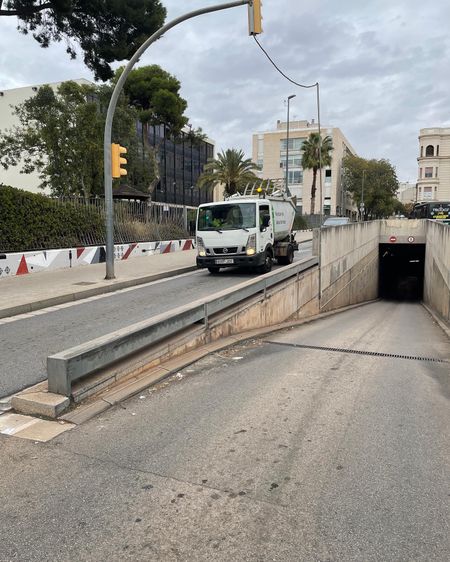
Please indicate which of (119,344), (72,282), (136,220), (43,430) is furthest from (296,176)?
(43,430)

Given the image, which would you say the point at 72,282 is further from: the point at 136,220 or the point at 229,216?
the point at 136,220

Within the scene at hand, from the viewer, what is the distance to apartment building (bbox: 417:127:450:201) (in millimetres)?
105688

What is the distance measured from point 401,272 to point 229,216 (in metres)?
41.3

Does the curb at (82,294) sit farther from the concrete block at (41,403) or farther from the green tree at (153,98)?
the green tree at (153,98)

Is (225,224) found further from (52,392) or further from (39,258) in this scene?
(52,392)

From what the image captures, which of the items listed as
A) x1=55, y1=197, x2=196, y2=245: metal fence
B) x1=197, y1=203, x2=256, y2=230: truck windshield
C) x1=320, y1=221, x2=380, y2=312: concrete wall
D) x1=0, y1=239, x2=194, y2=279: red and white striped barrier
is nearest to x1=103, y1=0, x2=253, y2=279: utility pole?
x1=0, y1=239, x2=194, y2=279: red and white striped barrier

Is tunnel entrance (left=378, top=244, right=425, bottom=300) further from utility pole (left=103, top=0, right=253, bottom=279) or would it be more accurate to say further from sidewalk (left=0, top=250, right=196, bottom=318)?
utility pole (left=103, top=0, right=253, bottom=279)

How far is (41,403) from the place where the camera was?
14.2 ft

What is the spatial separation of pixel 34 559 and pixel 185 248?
2178 centimetres

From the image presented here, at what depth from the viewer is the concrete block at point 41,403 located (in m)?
4.30

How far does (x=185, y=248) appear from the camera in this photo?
24031 millimetres

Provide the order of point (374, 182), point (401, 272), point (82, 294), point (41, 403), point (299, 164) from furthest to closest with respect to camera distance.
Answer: point (299, 164), point (374, 182), point (401, 272), point (82, 294), point (41, 403)

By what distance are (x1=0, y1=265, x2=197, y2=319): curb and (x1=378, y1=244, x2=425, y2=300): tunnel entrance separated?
89.6 feet

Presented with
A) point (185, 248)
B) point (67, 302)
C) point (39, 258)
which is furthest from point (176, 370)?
point (185, 248)
